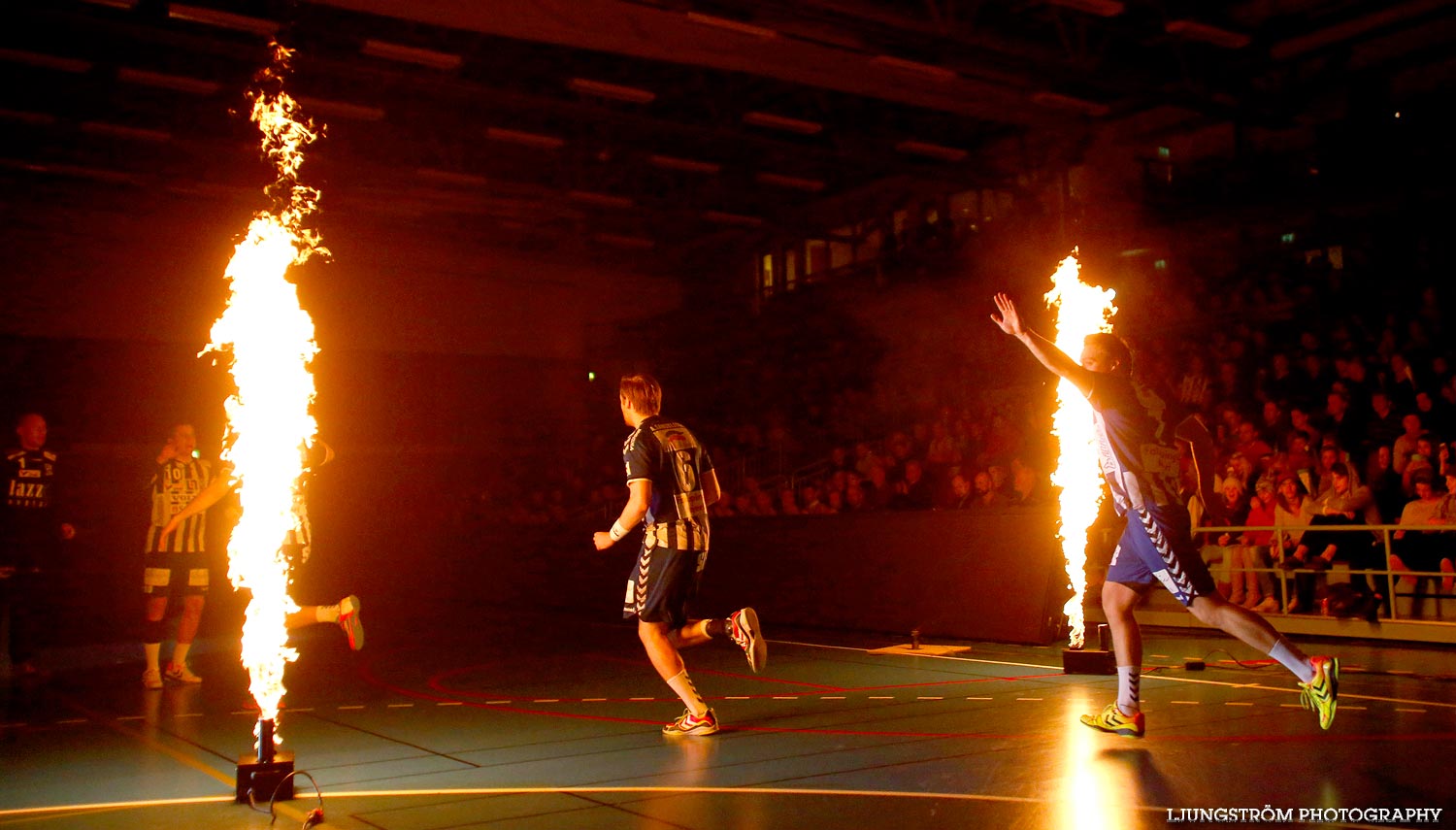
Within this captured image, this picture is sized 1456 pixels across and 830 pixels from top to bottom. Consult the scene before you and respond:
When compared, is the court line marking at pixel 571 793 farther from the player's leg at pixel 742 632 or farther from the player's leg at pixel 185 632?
the player's leg at pixel 185 632

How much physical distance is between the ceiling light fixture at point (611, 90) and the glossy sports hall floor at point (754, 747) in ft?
28.9

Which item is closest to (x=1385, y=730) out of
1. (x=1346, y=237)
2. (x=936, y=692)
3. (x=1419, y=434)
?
(x=936, y=692)

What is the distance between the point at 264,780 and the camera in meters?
4.89

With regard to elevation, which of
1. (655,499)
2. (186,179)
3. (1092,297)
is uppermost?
(186,179)

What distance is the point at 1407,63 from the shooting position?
16.9 meters

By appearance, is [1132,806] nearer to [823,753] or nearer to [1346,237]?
[823,753]

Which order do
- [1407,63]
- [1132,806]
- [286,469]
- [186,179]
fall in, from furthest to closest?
[186,179], [1407,63], [286,469], [1132,806]

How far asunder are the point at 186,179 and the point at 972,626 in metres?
15.3

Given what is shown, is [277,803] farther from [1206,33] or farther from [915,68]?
[1206,33]

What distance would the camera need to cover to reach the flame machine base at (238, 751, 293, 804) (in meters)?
4.89

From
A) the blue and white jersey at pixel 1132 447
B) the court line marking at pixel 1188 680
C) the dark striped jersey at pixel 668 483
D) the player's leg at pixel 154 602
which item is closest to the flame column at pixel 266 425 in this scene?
the dark striped jersey at pixel 668 483

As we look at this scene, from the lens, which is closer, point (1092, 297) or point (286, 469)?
point (286, 469)

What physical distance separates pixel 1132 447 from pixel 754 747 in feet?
7.88

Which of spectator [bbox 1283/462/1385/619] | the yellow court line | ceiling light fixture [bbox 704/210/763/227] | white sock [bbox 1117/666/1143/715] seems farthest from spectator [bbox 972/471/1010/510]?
ceiling light fixture [bbox 704/210/763/227]
